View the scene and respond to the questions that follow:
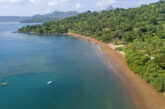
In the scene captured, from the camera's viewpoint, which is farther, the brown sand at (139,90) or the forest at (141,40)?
the forest at (141,40)

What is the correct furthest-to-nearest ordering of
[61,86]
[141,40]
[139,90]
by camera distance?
[141,40] < [61,86] < [139,90]

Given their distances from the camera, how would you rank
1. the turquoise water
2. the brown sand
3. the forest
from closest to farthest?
the brown sand
the turquoise water
the forest

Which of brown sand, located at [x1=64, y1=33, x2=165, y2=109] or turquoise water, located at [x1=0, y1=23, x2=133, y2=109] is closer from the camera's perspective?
brown sand, located at [x1=64, y1=33, x2=165, y2=109]

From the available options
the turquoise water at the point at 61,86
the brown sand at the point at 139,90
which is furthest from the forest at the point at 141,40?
the turquoise water at the point at 61,86

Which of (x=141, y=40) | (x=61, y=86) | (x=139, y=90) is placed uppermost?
(x=141, y=40)

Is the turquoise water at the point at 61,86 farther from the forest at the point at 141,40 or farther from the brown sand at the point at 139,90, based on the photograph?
the forest at the point at 141,40

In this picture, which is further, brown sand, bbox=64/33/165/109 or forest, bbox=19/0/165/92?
forest, bbox=19/0/165/92

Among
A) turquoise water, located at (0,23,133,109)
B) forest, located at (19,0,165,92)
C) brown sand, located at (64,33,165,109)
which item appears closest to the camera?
brown sand, located at (64,33,165,109)

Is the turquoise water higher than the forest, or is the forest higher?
the forest

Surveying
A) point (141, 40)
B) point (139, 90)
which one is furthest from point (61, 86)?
point (141, 40)

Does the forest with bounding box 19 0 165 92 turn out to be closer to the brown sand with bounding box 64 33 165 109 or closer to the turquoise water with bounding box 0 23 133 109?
the brown sand with bounding box 64 33 165 109

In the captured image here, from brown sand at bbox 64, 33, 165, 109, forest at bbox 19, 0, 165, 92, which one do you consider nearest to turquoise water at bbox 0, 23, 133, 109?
brown sand at bbox 64, 33, 165, 109

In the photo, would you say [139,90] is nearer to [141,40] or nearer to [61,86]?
[61,86]
